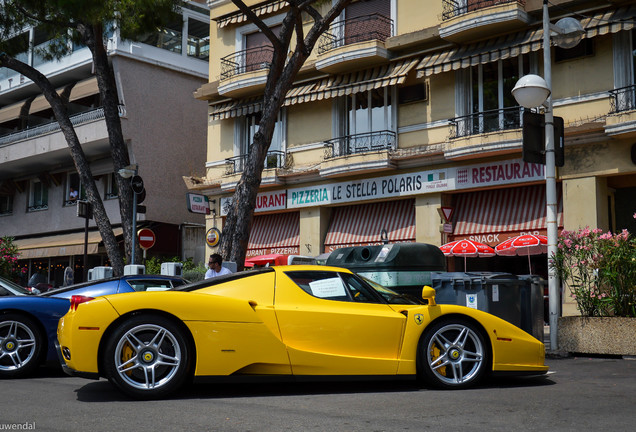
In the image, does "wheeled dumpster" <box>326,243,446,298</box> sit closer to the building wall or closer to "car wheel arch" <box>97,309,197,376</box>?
"car wheel arch" <box>97,309,197,376</box>

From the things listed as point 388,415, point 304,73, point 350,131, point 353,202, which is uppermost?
point 304,73

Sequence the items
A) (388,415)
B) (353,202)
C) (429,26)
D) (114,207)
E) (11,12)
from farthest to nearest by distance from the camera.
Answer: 1. (114,207)
2. (353,202)
3. (429,26)
4. (11,12)
5. (388,415)

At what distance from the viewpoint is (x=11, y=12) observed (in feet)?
59.4

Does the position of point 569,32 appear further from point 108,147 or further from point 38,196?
point 38,196

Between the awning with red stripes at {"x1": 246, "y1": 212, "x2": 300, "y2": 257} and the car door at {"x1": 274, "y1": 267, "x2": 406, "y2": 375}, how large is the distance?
16.4 m

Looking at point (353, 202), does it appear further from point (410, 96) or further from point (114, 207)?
point (114, 207)

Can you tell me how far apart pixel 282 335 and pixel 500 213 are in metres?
13.6

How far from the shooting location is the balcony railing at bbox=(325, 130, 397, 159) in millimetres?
20797

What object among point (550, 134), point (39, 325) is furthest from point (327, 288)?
point (550, 134)

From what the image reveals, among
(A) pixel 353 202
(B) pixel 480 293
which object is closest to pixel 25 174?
(A) pixel 353 202

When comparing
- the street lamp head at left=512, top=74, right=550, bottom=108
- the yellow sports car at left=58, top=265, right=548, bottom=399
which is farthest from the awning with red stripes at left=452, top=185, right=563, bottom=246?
the yellow sports car at left=58, top=265, right=548, bottom=399

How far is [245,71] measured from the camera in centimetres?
2445

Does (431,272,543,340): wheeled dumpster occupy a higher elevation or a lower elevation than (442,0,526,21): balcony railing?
lower

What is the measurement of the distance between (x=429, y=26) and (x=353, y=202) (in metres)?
5.46
